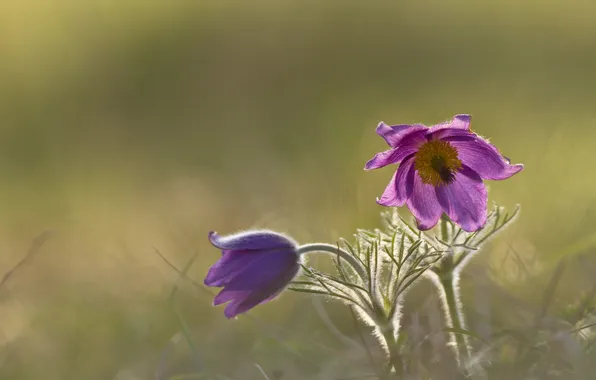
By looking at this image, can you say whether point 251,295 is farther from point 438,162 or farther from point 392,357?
point 438,162

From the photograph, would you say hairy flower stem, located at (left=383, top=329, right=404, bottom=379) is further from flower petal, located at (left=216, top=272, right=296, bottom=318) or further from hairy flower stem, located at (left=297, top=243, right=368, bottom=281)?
flower petal, located at (left=216, top=272, right=296, bottom=318)

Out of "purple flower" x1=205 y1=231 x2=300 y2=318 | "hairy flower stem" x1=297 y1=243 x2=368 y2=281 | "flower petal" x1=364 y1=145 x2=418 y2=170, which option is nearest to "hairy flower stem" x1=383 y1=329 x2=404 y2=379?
"hairy flower stem" x1=297 y1=243 x2=368 y2=281

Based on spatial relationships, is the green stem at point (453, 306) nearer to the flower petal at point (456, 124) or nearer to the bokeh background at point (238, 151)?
the bokeh background at point (238, 151)

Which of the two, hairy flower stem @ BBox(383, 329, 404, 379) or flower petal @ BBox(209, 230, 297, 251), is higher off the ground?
flower petal @ BBox(209, 230, 297, 251)

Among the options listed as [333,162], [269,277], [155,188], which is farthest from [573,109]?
[269,277]

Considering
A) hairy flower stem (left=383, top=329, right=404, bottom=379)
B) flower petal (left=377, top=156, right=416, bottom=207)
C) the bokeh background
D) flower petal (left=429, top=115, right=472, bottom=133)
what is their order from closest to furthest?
1. hairy flower stem (left=383, top=329, right=404, bottom=379)
2. flower petal (left=429, top=115, right=472, bottom=133)
3. flower petal (left=377, top=156, right=416, bottom=207)
4. the bokeh background

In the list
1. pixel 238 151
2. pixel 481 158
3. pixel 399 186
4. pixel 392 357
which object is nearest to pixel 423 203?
pixel 399 186

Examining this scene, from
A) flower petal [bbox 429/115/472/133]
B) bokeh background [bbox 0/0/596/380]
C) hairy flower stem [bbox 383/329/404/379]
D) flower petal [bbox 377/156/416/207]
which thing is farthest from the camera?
bokeh background [bbox 0/0/596/380]
